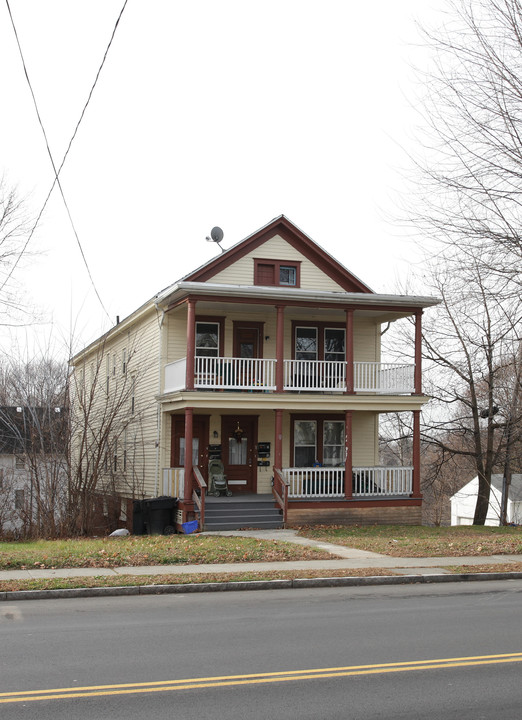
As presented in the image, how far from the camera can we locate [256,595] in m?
11.8

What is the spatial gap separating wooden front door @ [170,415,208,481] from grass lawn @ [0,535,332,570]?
8314 millimetres

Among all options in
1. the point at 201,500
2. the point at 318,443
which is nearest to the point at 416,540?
the point at 201,500

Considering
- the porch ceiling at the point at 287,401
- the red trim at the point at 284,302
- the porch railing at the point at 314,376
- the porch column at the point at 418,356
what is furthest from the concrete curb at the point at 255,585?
the red trim at the point at 284,302

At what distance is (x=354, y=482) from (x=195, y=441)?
5.28 m

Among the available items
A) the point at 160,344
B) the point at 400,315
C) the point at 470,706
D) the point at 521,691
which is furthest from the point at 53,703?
the point at 400,315

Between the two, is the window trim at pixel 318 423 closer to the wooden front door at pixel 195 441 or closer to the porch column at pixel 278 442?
the porch column at pixel 278 442

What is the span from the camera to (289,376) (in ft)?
→ 82.6

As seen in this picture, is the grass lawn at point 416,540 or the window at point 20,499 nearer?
the grass lawn at point 416,540

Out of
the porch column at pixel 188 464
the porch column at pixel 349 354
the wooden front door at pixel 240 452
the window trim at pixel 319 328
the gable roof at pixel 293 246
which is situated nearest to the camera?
the porch column at pixel 188 464

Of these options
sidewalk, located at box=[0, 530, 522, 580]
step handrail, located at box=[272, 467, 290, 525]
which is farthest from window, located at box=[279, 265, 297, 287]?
sidewalk, located at box=[0, 530, 522, 580]

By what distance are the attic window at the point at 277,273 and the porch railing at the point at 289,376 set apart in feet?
8.72

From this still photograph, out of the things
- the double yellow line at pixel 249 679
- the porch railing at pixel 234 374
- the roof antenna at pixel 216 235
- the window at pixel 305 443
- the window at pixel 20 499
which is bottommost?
the double yellow line at pixel 249 679

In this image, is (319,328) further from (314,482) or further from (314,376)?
(314,482)

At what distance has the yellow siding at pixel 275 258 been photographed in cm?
2538
